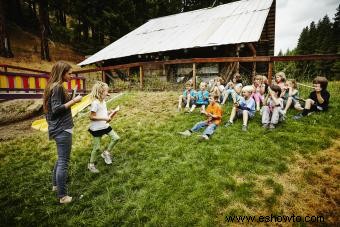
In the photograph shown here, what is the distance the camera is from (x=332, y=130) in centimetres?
512

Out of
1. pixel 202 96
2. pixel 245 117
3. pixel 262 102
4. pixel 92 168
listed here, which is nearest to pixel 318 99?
pixel 262 102

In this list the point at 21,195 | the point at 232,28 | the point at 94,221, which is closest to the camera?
the point at 94,221

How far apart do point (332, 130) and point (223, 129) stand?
226 centimetres

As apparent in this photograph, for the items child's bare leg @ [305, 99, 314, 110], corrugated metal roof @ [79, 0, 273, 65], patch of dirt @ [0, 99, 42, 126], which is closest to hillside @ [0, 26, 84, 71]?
corrugated metal roof @ [79, 0, 273, 65]

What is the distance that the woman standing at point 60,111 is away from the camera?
11.0ft

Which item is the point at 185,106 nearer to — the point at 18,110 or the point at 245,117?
the point at 245,117

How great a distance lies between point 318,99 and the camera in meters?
6.11

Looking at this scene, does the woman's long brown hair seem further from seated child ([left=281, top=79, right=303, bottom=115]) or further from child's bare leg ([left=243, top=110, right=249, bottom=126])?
seated child ([left=281, top=79, right=303, bottom=115])

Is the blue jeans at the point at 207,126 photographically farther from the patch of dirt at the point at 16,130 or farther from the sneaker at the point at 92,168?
the patch of dirt at the point at 16,130

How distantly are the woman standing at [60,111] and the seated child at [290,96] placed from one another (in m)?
5.40

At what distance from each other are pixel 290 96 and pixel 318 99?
65 centimetres

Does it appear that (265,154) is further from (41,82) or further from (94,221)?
(41,82)

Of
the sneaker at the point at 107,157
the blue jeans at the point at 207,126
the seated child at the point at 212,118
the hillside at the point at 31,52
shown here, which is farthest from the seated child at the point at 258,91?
the hillside at the point at 31,52

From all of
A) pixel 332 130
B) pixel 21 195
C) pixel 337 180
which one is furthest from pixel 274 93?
pixel 21 195
